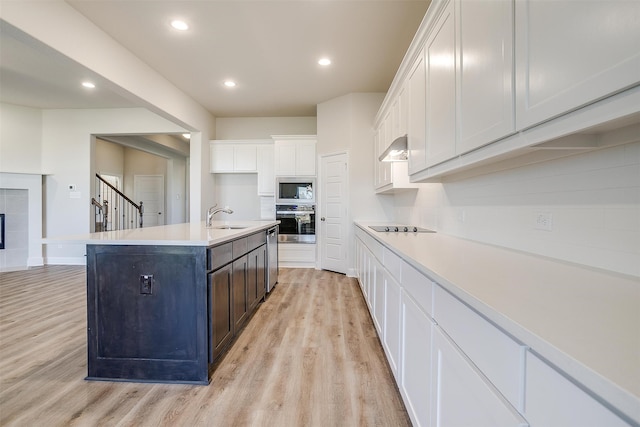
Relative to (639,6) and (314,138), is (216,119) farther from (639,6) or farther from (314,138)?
(639,6)

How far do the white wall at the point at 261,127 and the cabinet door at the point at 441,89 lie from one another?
4106 millimetres

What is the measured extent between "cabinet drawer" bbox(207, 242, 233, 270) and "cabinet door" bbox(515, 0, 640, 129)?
1.80 m

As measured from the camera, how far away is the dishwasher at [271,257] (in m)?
3.62

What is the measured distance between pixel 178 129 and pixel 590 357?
610 cm

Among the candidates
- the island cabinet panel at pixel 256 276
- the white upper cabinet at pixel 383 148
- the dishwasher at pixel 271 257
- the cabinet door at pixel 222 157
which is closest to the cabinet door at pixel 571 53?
the white upper cabinet at pixel 383 148

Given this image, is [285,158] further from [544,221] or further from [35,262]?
[35,262]

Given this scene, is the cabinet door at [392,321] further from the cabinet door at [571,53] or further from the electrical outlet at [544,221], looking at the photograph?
the cabinet door at [571,53]

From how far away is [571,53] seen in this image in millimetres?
817

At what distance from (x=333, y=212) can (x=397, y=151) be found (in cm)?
239

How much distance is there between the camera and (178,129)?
5348mm

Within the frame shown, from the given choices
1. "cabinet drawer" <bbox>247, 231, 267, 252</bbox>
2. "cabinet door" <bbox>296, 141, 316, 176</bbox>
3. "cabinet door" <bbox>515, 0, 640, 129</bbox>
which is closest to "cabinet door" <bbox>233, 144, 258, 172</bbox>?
"cabinet door" <bbox>296, 141, 316, 176</bbox>

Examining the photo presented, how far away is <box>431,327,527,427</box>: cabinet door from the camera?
2.26 feet

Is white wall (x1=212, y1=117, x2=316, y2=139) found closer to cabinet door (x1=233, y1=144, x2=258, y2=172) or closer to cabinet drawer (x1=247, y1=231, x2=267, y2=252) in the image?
cabinet door (x1=233, y1=144, x2=258, y2=172)

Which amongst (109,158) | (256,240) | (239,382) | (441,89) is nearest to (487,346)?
(441,89)
